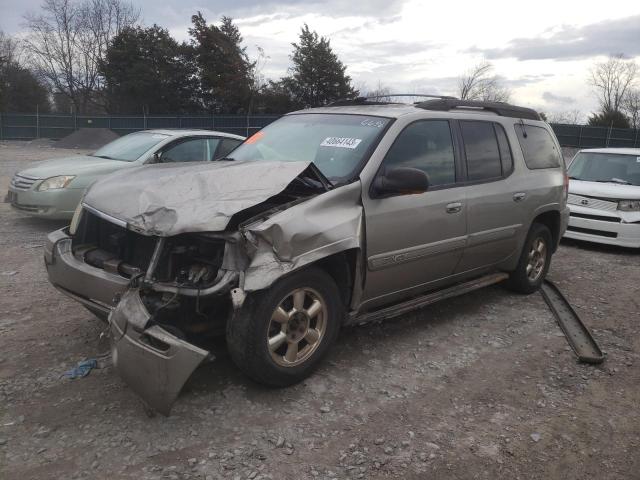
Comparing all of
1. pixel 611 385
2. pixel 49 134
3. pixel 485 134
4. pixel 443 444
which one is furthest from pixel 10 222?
pixel 49 134

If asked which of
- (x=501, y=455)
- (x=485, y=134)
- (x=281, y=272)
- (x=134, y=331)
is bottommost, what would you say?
(x=501, y=455)

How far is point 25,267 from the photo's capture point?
5.69m

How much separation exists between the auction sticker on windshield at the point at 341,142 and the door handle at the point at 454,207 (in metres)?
0.92

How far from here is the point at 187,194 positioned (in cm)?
325

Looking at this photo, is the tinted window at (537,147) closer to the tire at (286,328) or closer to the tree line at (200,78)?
the tire at (286,328)

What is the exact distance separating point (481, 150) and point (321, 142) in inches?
60.3

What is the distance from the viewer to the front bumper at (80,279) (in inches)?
127

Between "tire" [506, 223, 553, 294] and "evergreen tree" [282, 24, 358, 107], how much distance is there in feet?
116

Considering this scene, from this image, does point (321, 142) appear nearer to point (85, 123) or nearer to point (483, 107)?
point (483, 107)

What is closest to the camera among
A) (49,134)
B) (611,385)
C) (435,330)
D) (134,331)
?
(134,331)

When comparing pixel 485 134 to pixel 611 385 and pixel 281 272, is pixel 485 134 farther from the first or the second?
pixel 281 272

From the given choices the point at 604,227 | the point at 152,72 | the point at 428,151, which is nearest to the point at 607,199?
the point at 604,227

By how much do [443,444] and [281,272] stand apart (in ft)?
4.31

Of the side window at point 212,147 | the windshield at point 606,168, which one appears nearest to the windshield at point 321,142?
the side window at point 212,147
